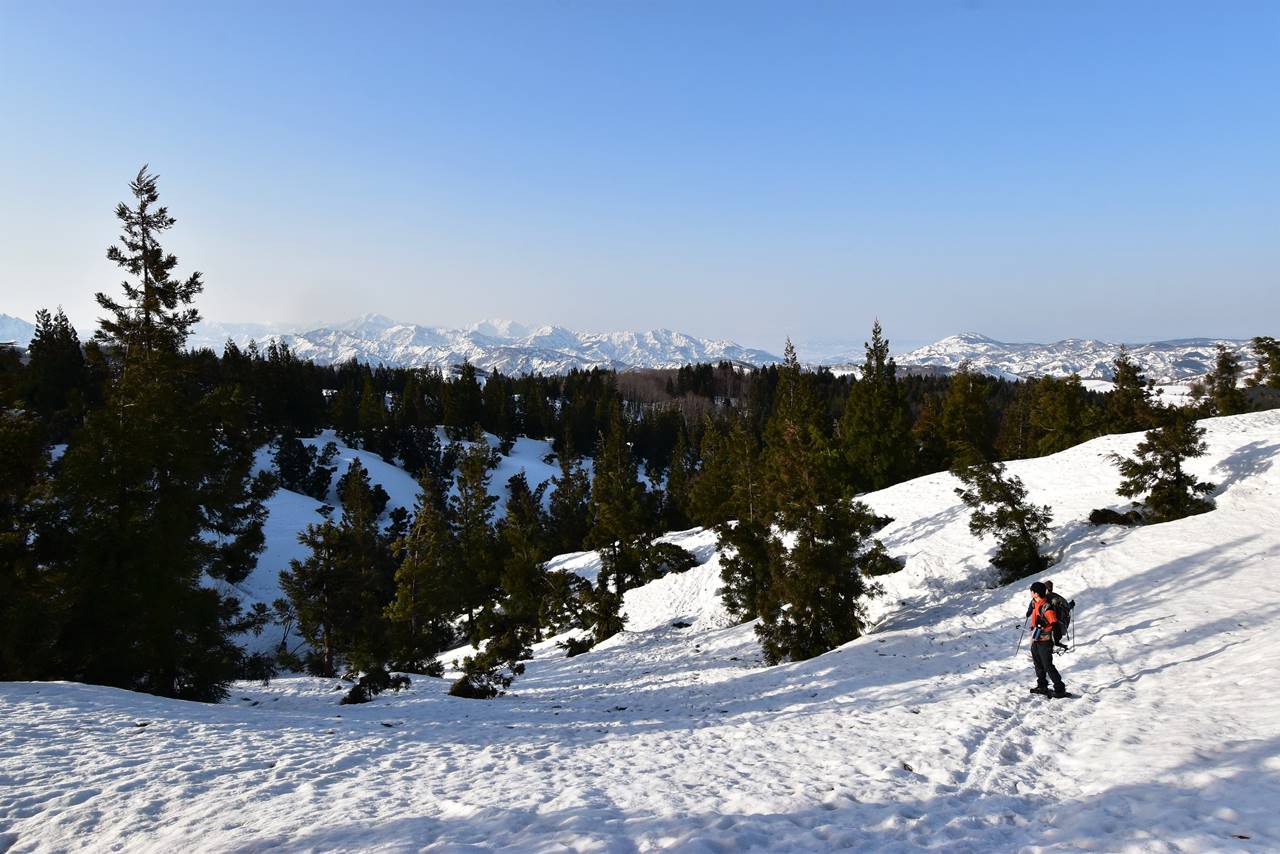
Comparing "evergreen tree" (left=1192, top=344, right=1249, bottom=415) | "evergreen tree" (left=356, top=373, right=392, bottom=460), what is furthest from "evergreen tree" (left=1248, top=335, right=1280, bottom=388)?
"evergreen tree" (left=356, top=373, right=392, bottom=460)

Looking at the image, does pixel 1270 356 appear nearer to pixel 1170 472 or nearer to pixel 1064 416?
pixel 1064 416

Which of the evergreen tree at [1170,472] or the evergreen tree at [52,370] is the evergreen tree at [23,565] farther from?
the evergreen tree at [52,370]

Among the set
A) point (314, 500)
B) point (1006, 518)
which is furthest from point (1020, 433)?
point (314, 500)

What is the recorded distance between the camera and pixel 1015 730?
988cm

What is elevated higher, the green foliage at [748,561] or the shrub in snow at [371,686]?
the green foliage at [748,561]

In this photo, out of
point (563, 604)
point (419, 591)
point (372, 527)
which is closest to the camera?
point (419, 591)

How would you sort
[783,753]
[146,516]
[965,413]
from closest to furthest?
[783,753]
[146,516]
[965,413]

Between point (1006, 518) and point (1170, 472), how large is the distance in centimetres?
631

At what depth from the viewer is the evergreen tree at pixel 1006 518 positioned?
21.1 meters

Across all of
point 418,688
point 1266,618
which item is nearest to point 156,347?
point 418,688

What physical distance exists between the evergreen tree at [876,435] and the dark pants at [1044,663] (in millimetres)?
28018

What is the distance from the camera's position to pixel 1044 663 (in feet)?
37.7

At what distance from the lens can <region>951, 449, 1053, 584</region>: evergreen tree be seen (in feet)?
69.1

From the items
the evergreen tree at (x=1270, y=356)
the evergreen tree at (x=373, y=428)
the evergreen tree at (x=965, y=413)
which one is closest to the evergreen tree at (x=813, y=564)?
the evergreen tree at (x=1270, y=356)
